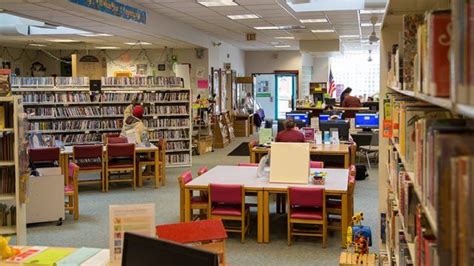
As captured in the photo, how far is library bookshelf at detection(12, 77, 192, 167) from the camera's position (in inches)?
477

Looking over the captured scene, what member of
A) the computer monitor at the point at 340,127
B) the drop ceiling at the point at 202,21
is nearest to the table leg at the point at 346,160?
the computer monitor at the point at 340,127

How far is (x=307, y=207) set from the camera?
6.41 m

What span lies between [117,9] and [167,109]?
4084 millimetres

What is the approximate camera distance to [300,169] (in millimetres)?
6496

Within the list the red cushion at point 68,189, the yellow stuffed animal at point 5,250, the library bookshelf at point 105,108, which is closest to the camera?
the yellow stuffed animal at point 5,250

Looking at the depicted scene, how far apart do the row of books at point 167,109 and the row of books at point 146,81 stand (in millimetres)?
487

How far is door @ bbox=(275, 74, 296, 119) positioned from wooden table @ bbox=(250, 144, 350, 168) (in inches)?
533

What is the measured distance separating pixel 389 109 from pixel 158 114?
8696 millimetres

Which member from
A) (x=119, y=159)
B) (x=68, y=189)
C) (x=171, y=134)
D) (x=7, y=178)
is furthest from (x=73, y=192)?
(x=171, y=134)

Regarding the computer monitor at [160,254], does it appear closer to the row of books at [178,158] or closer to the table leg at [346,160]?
the table leg at [346,160]

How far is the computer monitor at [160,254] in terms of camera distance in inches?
76.7

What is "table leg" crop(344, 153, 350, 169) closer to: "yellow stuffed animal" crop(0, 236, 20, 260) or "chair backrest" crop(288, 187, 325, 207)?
"chair backrest" crop(288, 187, 325, 207)

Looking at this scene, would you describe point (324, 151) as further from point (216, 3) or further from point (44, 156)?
point (44, 156)

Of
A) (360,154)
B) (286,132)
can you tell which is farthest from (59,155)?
(360,154)
